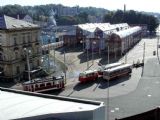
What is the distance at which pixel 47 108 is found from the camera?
52.5ft

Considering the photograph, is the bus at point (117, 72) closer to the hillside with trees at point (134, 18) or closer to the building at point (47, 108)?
the building at point (47, 108)

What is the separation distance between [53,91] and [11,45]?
400 inches

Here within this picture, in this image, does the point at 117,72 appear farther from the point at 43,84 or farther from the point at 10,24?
the point at 10,24

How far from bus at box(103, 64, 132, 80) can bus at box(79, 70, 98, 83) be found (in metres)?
1.35

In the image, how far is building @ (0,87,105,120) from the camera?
49.3 ft

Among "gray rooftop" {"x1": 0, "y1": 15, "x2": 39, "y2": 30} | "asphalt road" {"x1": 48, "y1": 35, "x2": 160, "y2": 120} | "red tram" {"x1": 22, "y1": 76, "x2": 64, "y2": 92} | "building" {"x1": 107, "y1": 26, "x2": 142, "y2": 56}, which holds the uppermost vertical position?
"gray rooftop" {"x1": 0, "y1": 15, "x2": 39, "y2": 30}

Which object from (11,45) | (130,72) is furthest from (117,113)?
(11,45)

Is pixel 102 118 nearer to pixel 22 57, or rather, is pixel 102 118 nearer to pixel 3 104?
pixel 3 104

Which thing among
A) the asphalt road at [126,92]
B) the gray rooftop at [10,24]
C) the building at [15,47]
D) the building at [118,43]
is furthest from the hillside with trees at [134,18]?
the gray rooftop at [10,24]

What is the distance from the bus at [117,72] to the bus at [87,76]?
53.2 inches

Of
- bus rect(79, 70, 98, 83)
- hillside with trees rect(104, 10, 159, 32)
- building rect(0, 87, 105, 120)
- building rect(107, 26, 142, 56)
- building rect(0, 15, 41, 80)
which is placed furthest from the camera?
hillside with trees rect(104, 10, 159, 32)

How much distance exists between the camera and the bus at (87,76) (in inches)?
1591

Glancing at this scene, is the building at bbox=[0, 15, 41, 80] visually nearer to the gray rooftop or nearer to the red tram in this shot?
the gray rooftop

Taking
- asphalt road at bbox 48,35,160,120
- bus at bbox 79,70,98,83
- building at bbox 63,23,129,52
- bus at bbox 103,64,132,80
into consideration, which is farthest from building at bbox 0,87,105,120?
building at bbox 63,23,129,52
